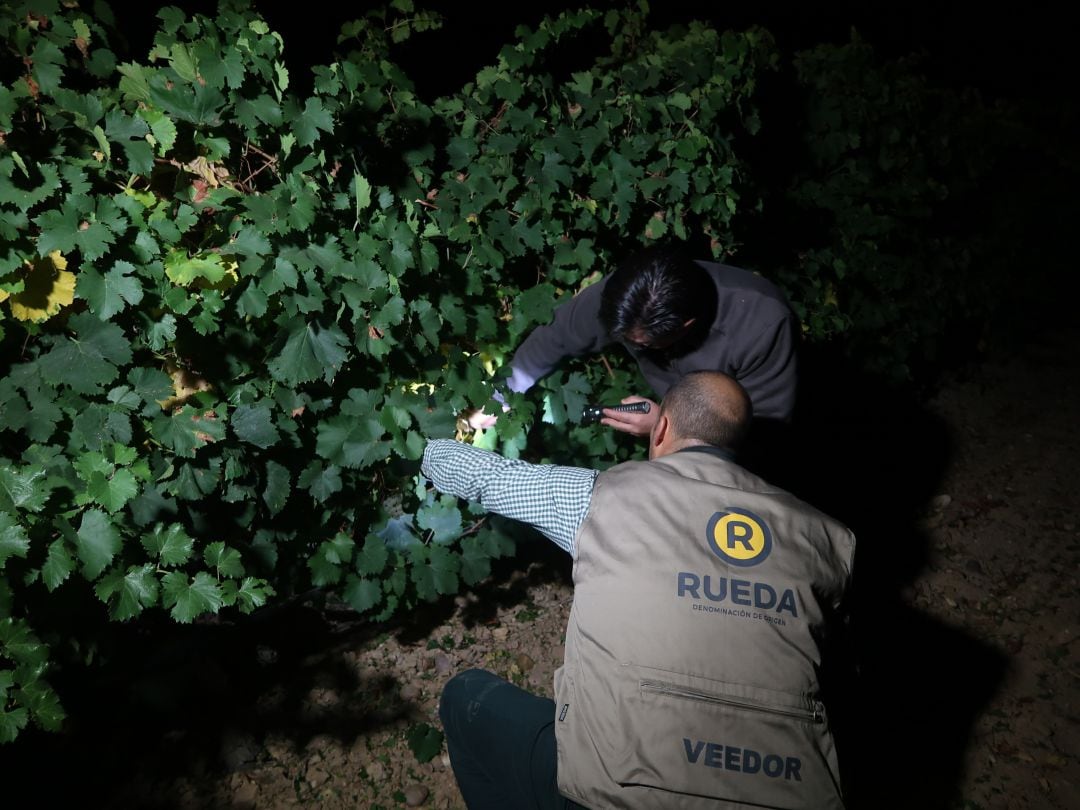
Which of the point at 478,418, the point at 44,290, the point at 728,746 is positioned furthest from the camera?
the point at 478,418

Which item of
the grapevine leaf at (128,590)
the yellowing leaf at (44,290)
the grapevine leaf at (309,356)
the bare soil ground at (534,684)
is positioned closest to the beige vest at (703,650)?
the bare soil ground at (534,684)

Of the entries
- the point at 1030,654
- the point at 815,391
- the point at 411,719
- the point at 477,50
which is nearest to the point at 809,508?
the point at 411,719

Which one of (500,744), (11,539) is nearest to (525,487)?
(500,744)

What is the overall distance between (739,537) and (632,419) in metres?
1.30

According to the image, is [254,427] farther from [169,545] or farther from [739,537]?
[739,537]

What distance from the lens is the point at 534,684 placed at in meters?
3.13

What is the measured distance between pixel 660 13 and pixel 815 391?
19.3 feet

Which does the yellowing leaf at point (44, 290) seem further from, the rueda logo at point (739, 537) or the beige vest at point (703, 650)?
the rueda logo at point (739, 537)

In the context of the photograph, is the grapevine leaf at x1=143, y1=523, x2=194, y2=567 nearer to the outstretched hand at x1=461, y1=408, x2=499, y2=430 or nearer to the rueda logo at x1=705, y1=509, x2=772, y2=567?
the outstretched hand at x1=461, y1=408, x2=499, y2=430

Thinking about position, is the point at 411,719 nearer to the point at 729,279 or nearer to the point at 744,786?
the point at 744,786

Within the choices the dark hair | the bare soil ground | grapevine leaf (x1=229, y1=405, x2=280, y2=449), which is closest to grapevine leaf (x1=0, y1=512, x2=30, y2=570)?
grapevine leaf (x1=229, y1=405, x2=280, y2=449)

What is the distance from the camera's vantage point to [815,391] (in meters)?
4.84

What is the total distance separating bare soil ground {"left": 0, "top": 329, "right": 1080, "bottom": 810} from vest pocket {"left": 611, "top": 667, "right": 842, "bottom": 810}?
60 centimetres

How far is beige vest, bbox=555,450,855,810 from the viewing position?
1.49 metres
